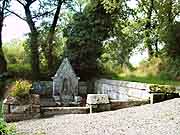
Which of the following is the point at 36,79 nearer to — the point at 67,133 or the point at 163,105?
the point at 163,105

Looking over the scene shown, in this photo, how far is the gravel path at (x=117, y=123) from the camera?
663cm

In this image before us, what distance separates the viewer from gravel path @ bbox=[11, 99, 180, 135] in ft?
21.7

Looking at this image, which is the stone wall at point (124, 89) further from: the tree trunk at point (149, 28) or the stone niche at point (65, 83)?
the tree trunk at point (149, 28)

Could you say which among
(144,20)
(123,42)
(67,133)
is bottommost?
(67,133)

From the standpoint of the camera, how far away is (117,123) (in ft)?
24.0

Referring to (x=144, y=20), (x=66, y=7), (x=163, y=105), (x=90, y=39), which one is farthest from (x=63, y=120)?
(x=66, y=7)

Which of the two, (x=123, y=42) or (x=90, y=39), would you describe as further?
(x=123, y=42)

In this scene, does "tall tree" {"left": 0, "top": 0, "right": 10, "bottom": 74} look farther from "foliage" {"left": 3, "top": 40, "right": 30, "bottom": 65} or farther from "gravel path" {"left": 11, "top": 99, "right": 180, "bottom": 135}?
"gravel path" {"left": 11, "top": 99, "right": 180, "bottom": 135}

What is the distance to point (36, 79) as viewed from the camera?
19.0 meters

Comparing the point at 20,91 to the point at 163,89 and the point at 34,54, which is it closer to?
the point at 163,89

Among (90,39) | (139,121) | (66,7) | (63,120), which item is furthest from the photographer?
(66,7)

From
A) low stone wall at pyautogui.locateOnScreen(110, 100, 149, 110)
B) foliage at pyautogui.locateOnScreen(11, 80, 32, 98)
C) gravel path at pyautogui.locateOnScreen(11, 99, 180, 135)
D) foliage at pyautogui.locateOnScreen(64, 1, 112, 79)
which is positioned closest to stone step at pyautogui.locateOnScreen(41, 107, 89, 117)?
gravel path at pyautogui.locateOnScreen(11, 99, 180, 135)

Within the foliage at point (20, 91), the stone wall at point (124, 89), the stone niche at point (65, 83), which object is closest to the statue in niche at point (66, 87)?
the stone niche at point (65, 83)

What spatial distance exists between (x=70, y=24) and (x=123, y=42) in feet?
10.5
